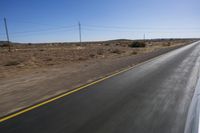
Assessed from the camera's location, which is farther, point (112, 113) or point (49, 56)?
point (49, 56)

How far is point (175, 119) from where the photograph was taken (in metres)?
4.67

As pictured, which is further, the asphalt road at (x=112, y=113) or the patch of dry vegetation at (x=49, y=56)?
the patch of dry vegetation at (x=49, y=56)

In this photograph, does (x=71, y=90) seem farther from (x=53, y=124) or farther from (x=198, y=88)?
(x=198, y=88)

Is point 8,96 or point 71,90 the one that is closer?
point 8,96

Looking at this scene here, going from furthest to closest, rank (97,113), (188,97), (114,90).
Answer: (114,90)
(188,97)
(97,113)

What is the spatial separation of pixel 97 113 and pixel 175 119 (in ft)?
7.19

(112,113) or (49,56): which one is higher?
(112,113)

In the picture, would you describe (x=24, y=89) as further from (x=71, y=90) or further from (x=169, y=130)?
(x=169, y=130)

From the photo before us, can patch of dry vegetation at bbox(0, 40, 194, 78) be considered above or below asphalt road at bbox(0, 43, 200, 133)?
below

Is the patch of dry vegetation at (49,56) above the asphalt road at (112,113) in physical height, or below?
below

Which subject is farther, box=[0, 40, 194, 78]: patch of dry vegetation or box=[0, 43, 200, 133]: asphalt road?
box=[0, 40, 194, 78]: patch of dry vegetation

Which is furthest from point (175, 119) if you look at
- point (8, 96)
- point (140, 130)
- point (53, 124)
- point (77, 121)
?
point (8, 96)

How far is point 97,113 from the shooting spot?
517 centimetres

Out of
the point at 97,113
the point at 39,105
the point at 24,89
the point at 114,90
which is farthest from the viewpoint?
the point at 24,89
